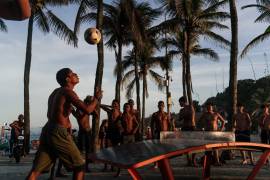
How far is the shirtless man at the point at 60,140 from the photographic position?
5777 mm

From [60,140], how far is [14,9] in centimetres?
363

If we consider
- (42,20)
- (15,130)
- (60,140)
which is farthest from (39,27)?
(60,140)

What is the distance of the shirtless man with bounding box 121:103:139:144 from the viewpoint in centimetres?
1185

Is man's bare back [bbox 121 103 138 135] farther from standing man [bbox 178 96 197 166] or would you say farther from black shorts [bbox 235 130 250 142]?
black shorts [bbox 235 130 250 142]

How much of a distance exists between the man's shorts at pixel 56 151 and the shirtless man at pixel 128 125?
19.6 ft

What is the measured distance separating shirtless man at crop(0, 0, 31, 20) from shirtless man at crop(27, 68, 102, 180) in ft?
11.4

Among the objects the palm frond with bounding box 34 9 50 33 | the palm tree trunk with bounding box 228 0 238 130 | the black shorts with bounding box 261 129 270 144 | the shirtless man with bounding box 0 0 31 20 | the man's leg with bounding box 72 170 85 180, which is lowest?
the man's leg with bounding box 72 170 85 180

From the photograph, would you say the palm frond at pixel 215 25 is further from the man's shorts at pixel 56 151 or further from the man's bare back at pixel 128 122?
the man's shorts at pixel 56 151

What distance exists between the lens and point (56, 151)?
582cm

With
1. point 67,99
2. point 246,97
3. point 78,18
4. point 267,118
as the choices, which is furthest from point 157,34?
point 246,97

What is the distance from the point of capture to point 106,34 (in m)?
38.4

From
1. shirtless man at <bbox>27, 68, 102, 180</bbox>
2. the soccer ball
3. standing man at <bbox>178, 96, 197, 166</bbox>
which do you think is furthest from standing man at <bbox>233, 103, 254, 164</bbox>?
shirtless man at <bbox>27, 68, 102, 180</bbox>

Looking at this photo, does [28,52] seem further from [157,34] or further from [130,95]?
[130,95]

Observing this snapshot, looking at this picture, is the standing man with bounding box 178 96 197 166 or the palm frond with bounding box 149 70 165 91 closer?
the standing man with bounding box 178 96 197 166
